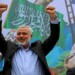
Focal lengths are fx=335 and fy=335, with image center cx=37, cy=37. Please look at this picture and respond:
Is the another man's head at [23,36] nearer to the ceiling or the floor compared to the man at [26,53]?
nearer to the ceiling

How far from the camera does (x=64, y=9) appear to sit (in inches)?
155

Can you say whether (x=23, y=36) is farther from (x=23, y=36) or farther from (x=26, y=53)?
(x=26, y=53)

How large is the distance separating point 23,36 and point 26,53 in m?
0.16

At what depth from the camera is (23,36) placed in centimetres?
287

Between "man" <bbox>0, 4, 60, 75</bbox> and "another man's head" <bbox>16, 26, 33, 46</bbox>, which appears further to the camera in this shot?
"another man's head" <bbox>16, 26, 33, 46</bbox>

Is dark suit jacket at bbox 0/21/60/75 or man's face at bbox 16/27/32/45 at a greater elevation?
man's face at bbox 16/27/32/45

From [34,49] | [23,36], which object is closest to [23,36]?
[23,36]

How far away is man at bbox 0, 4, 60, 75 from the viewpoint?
274cm

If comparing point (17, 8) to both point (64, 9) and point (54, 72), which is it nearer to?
point (64, 9)

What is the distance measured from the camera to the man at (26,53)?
8.98 ft

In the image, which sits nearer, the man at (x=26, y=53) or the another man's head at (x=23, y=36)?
the man at (x=26, y=53)

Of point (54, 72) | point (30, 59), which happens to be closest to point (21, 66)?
point (30, 59)

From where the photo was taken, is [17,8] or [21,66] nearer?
[21,66]

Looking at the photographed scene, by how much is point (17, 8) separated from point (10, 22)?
0.19 metres
